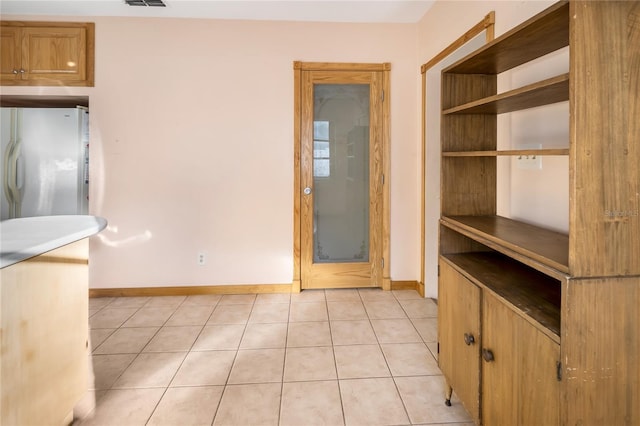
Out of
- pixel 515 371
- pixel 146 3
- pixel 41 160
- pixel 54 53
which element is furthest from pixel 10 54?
pixel 515 371

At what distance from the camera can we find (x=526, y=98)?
146 cm

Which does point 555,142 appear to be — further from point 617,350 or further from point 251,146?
point 251,146

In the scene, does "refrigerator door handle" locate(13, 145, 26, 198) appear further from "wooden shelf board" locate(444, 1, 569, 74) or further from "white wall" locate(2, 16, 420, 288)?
"wooden shelf board" locate(444, 1, 569, 74)

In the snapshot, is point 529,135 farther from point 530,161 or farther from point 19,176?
point 19,176

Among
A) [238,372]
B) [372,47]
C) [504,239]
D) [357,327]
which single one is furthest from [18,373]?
[372,47]

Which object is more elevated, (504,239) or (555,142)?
(555,142)

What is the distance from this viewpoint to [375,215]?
366cm

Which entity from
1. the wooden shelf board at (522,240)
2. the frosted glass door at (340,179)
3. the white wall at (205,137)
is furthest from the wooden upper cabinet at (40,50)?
the wooden shelf board at (522,240)

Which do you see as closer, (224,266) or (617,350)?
(617,350)

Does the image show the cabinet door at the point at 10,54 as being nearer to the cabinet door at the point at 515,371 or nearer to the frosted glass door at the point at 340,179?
the frosted glass door at the point at 340,179

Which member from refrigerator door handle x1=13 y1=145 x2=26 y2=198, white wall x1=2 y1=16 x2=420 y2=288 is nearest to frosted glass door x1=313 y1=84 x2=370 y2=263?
white wall x1=2 y1=16 x2=420 y2=288

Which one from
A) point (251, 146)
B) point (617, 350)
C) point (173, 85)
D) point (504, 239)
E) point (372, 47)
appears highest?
point (372, 47)

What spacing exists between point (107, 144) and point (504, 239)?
3.48 m

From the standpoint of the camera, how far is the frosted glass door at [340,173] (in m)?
3.58
